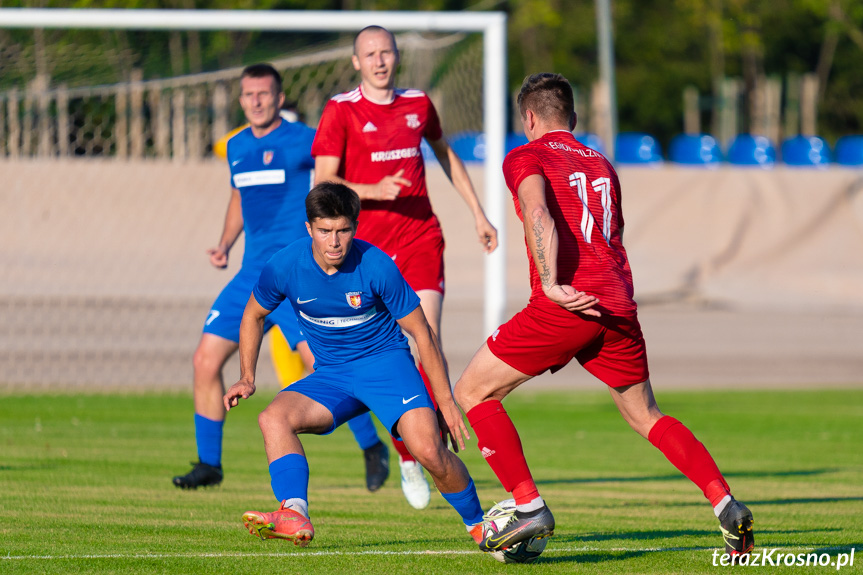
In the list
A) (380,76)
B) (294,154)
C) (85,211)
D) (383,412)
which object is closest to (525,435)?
(294,154)

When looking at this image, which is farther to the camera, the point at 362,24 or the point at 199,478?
the point at 362,24

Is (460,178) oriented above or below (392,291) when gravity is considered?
above

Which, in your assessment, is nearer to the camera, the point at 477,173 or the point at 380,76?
the point at 380,76

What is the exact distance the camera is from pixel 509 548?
522 centimetres

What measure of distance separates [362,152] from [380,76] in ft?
1.54

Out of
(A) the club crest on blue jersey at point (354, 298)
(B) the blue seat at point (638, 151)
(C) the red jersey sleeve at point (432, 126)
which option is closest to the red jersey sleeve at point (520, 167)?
(A) the club crest on blue jersey at point (354, 298)

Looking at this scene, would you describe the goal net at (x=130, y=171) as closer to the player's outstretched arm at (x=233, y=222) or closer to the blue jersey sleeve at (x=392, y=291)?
the player's outstretched arm at (x=233, y=222)

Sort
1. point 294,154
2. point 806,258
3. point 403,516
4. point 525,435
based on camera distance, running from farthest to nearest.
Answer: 1. point 806,258
2. point 525,435
3. point 294,154
4. point 403,516

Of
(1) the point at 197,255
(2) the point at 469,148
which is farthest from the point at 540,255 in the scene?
(2) the point at 469,148

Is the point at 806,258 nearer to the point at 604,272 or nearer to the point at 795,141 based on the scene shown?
the point at 795,141

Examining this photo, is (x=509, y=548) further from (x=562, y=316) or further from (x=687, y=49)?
(x=687, y=49)

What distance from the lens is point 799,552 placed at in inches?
218

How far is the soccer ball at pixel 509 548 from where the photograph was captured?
5227 millimetres

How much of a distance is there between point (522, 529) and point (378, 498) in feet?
8.97
